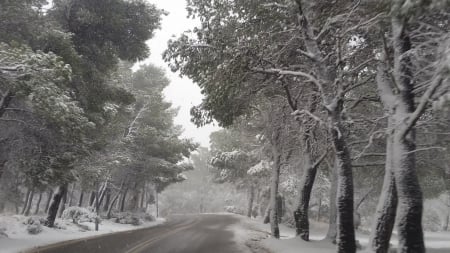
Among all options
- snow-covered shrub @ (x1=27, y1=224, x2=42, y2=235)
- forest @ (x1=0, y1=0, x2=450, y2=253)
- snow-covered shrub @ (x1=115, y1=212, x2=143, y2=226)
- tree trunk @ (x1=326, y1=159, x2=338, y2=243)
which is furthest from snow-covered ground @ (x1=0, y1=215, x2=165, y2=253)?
tree trunk @ (x1=326, y1=159, x2=338, y2=243)

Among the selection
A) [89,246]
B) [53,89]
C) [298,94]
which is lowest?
[89,246]

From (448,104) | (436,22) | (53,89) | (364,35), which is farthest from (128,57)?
(448,104)

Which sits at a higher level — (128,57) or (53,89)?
(128,57)

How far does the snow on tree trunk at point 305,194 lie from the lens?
14921 mm

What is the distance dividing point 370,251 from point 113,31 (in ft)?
43.3

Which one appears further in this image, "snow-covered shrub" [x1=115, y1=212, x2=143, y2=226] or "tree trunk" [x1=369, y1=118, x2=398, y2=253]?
"snow-covered shrub" [x1=115, y1=212, x2=143, y2=226]

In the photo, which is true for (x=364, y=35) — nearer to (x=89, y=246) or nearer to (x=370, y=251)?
(x=370, y=251)

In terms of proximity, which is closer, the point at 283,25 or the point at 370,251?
the point at 370,251

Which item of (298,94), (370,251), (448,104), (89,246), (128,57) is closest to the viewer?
(448,104)

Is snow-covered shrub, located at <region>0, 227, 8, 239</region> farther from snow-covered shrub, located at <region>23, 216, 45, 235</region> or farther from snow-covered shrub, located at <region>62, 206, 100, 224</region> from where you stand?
snow-covered shrub, located at <region>62, 206, 100, 224</region>

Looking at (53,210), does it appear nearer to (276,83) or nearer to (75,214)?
(75,214)

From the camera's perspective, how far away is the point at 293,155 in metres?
20.0

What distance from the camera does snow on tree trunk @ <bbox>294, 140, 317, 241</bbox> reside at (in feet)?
49.0

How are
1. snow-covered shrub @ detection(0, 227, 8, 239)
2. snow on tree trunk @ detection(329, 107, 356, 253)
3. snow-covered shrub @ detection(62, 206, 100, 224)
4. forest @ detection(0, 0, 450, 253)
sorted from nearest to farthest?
1. forest @ detection(0, 0, 450, 253)
2. snow on tree trunk @ detection(329, 107, 356, 253)
3. snow-covered shrub @ detection(0, 227, 8, 239)
4. snow-covered shrub @ detection(62, 206, 100, 224)
